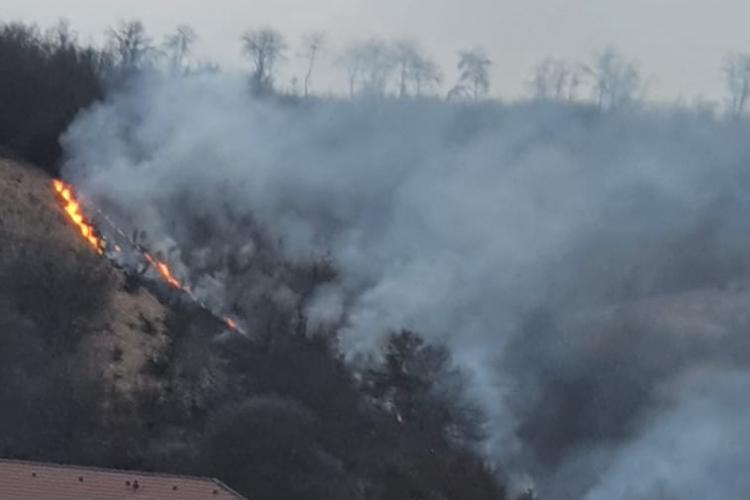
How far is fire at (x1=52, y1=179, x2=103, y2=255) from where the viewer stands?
5706 cm

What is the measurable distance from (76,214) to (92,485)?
3183 cm

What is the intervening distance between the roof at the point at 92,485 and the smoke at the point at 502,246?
71.8ft

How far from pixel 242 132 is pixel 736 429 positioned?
28.3 metres

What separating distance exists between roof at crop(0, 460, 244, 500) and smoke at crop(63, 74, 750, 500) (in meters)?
21.9

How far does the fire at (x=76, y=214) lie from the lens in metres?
57.1

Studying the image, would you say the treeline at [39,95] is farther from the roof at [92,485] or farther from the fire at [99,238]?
the roof at [92,485]

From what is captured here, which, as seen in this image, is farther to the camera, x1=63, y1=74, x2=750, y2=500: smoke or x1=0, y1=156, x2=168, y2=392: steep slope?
x1=63, y1=74, x2=750, y2=500: smoke

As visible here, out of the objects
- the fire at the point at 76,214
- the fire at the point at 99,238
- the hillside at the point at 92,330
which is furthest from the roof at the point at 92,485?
the fire at the point at 76,214

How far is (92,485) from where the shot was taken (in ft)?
94.6

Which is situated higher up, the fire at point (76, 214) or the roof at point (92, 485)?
the roof at point (92, 485)

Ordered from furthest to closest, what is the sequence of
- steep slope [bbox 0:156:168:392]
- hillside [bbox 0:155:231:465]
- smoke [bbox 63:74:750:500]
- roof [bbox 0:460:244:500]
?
smoke [bbox 63:74:750:500] → steep slope [bbox 0:156:168:392] → hillside [bbox 0:155:231:465] → roof [bbox 0:460:244:500]

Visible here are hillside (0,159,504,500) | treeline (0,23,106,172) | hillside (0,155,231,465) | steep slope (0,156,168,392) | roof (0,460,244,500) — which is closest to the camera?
roof (0,460,244,500)

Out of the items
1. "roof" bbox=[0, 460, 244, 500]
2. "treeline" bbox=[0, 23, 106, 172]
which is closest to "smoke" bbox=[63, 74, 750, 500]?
"treeline" bbox=[0, 23, 106, 172]

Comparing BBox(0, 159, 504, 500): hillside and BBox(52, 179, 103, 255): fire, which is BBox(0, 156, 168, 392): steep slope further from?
BBox(52, 179, 103, 255): fire
